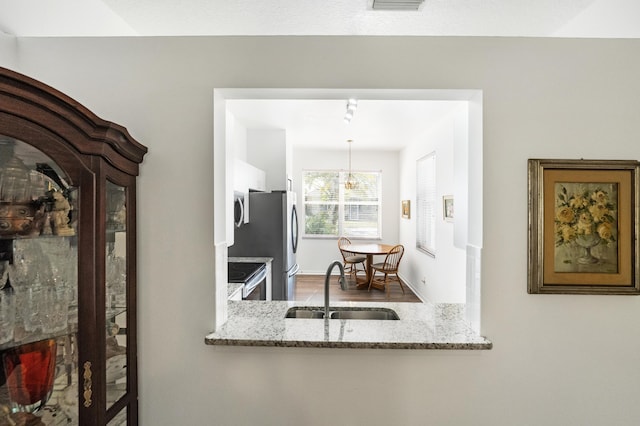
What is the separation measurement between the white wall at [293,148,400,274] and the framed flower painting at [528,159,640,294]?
539 centimetres

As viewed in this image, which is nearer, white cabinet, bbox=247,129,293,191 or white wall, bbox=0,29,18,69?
white wall, bbox=0,29,18,69

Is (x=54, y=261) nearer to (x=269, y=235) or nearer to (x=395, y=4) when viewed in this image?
(x=395, y=4)

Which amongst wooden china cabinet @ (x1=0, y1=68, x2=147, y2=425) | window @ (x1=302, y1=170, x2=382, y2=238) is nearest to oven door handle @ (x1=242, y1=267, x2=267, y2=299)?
wooden china cabinet @ (x1=0, y1=68, x2=147, y2=425)

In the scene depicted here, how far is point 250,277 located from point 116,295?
1443mm

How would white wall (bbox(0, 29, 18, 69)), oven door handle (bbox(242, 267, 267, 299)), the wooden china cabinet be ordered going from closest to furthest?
the wooden china cabinet → white wall (bbox(0, 29, 18, 69)) → oven door handle (bbox(242, 267, 267, 299))

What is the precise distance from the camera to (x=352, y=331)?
1606 millimetres

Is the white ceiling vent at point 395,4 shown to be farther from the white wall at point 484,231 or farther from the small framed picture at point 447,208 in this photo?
the small framed picture at point 447,208

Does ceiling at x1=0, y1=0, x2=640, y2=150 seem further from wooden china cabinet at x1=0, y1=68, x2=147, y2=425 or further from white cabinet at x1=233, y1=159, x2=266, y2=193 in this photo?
white cabinet at x1=233, y1=159, x2=266, y2=193

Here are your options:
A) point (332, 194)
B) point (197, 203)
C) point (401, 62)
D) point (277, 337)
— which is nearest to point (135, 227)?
point (197, 203)

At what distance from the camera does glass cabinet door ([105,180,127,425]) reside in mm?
1379

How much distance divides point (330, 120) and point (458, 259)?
2443 mm

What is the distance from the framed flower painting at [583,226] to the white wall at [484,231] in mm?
58

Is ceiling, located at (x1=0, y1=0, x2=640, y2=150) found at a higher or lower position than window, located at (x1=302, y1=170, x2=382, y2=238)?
higher

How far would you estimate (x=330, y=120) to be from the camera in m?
4.37
